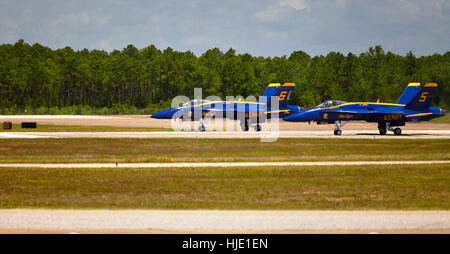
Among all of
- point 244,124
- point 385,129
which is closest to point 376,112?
point 385,129

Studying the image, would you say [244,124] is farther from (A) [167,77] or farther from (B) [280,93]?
(A) [167,77]

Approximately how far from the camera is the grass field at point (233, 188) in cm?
1423

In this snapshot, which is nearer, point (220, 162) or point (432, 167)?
point (432, 167)

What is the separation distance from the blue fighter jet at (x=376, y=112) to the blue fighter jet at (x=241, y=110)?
8047mm

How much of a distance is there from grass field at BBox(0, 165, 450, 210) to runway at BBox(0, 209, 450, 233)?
1216 mm

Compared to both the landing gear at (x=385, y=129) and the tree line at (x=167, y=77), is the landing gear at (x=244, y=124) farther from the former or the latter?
the tree line at (x=167, y=77)

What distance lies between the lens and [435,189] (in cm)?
1705

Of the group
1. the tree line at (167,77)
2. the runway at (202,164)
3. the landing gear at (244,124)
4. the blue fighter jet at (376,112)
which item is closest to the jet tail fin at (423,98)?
the blue fighter jet at (376,112)

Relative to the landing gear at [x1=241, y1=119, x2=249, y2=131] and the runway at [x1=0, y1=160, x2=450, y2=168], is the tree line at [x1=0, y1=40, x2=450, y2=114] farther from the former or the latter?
the runway at [x1=0, y1=160, x2=450, y2=168]

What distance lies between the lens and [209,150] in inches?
1293

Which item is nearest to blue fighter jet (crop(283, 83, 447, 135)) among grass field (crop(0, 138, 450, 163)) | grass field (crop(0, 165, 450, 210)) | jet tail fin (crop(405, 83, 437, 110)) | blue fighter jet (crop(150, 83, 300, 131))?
jet tail fin (crop(405, 83, 437, 110))
